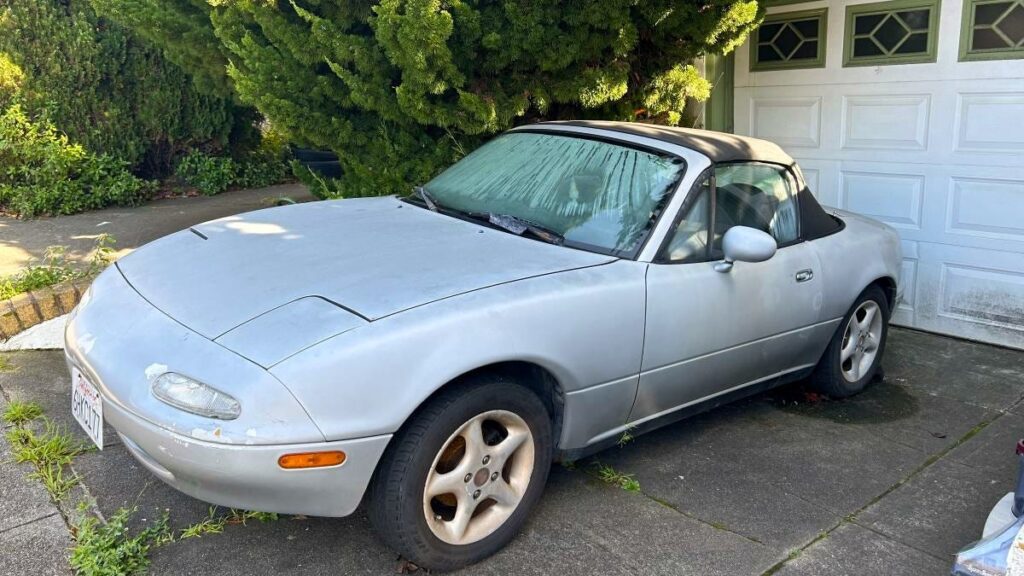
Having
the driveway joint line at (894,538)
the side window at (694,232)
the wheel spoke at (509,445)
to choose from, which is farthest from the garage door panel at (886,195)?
the wheel spoke at (509,445)

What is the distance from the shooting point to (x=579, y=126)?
418 centimetres

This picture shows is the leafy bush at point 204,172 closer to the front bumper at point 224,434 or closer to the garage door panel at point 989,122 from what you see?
the front bumper at point 224,434

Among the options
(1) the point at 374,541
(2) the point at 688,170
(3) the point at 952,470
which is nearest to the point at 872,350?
(3) the point at 952,470

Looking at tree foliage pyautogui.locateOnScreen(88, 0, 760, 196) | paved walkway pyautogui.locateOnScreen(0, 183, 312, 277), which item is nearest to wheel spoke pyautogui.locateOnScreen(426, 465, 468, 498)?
tree foliage pyautogui.locateOnScreen(88, 0, 760, 196)

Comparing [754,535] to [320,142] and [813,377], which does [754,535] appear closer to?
[813,377]

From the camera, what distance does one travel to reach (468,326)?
274 centimetres

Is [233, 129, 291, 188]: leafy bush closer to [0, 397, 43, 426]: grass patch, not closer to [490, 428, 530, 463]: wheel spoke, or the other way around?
[0, 397, 43, 426]: grass patch

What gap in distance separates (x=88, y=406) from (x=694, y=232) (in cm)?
243

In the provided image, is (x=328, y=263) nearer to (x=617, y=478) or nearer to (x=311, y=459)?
(x=311, y=459)

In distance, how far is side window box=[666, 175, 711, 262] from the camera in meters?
3.49

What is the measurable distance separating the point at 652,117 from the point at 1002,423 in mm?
3236

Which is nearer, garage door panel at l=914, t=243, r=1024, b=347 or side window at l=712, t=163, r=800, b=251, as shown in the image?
side window at l=712, t=163, r=800, b=251

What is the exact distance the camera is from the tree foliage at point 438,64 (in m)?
5.05

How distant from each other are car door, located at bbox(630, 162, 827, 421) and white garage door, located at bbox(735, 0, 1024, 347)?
1820 mm
